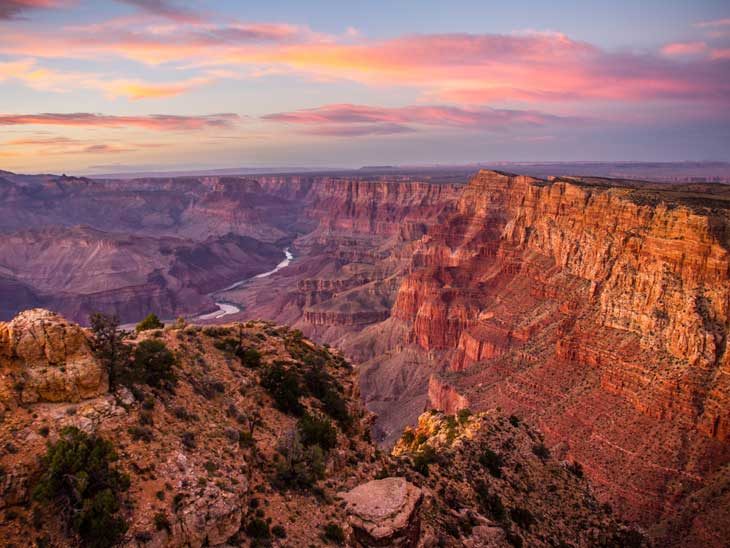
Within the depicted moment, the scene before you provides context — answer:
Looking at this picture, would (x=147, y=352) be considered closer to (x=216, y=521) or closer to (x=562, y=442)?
(x=216, y=521)

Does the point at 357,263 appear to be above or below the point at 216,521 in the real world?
below

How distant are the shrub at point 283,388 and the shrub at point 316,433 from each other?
961mm

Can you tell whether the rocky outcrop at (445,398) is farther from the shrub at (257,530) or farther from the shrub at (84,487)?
the shrub at (84,487)

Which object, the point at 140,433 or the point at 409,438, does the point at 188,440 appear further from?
the point at 409,438

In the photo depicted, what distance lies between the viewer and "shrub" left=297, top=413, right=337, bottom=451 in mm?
22294

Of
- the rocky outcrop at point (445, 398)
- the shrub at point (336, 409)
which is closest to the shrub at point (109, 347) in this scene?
the shrub at point (336, 409)

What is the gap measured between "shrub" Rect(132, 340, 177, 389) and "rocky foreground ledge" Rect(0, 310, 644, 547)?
0.06 meters

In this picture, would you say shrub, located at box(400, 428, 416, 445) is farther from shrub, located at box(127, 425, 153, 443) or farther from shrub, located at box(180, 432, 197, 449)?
shrub, located at box(127, 425, 153, 443)

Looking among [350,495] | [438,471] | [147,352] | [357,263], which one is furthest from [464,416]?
[357,263]

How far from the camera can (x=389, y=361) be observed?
341 feet

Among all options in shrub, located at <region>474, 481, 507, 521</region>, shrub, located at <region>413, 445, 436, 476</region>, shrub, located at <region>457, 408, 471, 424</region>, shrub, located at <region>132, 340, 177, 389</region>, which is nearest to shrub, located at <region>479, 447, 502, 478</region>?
shrub, located at <region>474, 481, 507, 521</region>

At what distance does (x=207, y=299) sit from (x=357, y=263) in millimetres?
53082

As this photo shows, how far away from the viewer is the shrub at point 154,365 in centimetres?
1928

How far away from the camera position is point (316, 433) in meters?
22.6
